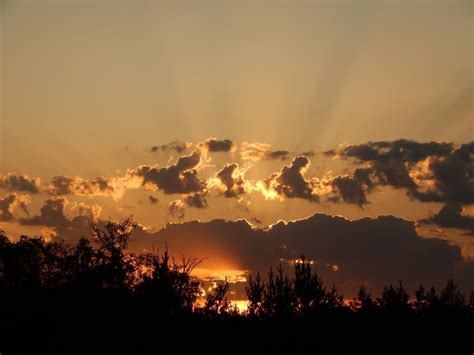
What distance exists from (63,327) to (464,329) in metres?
29.4

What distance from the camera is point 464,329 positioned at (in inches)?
2000

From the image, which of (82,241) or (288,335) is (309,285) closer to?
(288,335)

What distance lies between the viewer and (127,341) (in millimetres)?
42250

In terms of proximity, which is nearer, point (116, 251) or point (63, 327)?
point (63, 327)

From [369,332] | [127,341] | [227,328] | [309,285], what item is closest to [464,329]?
[369,332]

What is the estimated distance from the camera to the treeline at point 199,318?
140 feet

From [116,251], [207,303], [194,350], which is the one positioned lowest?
[194,350]

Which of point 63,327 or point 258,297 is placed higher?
point 258,297

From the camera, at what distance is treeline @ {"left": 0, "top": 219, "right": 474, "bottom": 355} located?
4281 centimetres

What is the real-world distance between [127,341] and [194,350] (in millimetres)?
4295

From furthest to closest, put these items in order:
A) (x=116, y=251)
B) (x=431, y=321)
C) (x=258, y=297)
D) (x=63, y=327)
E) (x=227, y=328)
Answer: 1. (x=116, y=251)
2. (x=258, y=297)
3. (x=431, y=321)
4. (x=227, y=328)
5. (x=63, y=327)

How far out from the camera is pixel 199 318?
169ft

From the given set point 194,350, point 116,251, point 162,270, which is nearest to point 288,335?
point 194,350

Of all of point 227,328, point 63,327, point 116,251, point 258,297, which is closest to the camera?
point 63,327
